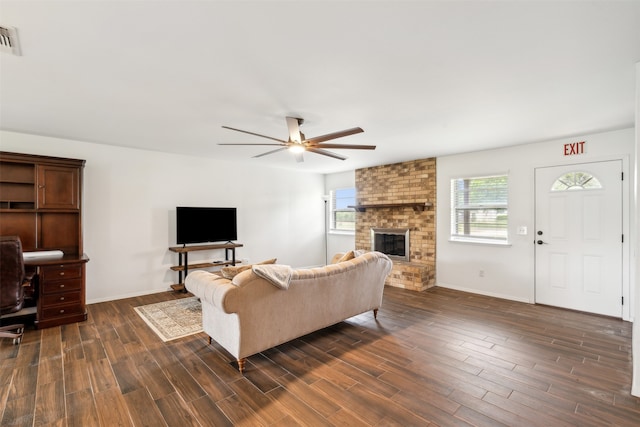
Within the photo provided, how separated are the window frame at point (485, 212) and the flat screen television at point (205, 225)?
418 centimetres

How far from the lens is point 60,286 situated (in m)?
3.58

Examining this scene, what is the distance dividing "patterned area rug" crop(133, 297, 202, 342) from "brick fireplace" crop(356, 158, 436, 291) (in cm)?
353

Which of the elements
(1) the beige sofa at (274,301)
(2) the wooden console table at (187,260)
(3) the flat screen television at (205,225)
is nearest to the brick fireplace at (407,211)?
(1) the beige sofa at (274,301)

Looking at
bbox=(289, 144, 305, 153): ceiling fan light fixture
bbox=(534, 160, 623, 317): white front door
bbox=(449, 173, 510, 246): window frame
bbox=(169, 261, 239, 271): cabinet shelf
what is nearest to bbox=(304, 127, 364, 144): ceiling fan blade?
bbox=(289, 144, 305, 153): ceiling fan light fixture

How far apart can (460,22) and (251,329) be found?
2.72 m

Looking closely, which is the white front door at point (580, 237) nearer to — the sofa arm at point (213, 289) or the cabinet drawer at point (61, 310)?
the sofa arm at point (213, 289)

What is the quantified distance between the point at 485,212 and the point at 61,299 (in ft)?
20.8

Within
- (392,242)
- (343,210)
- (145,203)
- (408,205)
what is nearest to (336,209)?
(343,210)

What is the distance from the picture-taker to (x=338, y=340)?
10.5 feet

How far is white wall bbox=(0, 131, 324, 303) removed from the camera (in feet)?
14.5

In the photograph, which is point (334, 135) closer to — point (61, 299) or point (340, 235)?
point (61, 299)

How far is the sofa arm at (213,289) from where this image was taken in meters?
2.38

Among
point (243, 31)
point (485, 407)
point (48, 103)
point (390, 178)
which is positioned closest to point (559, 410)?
point (485, 407)

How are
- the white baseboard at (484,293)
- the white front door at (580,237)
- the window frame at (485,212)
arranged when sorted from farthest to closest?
the window frame at (485,212)
the white baseboard at (484,293)
the white front door at (580,237)
